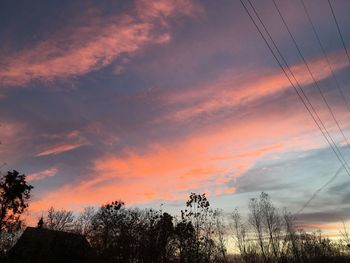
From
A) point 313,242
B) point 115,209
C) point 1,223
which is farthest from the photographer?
point 313,242

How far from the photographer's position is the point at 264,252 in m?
79.9

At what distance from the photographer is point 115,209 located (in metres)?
65.1

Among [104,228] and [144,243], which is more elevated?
[104,228]

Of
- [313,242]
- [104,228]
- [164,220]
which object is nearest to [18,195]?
[104,228]

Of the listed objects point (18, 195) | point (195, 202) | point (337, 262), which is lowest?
point (337, 262)

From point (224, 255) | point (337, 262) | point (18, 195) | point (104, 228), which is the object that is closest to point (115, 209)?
point (104, 228)

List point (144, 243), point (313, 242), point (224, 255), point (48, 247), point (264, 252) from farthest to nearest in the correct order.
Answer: point (313, 242) → point (264, 252) → point (224, 255) → point (144, 243) → point (48, 247)

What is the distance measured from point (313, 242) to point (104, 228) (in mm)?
63292

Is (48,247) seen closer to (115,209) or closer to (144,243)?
(144,243)

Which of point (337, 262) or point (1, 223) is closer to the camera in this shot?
point (1, 223)

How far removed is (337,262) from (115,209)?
70.9 meters

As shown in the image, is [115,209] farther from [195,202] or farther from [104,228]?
[195,202]

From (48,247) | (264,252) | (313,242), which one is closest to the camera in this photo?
(48,247)

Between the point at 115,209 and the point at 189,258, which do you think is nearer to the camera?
the point at 189,258
